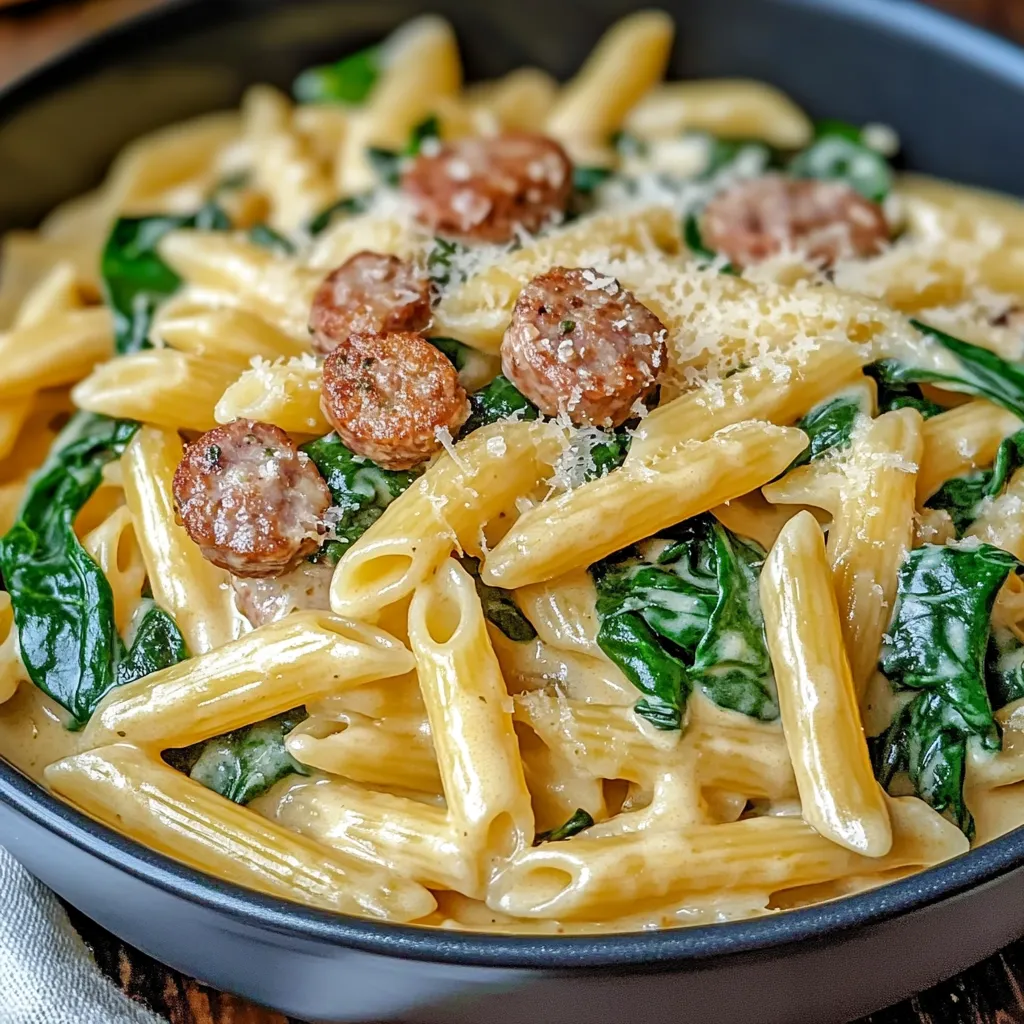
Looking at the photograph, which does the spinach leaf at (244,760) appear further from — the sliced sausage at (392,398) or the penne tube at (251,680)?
the sliced sausage at (392,398)

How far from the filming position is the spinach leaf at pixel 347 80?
386cm

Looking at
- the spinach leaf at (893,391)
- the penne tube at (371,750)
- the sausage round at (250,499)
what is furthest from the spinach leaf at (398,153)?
the penne tube at (371,750)

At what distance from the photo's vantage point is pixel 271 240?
3.30 metres

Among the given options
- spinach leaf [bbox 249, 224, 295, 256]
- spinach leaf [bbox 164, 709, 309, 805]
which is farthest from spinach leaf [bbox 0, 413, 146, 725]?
spinach leaf [bbox 249, 224, 295, 256]

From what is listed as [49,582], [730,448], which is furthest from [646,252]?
[49,582]

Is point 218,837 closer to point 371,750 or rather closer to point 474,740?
point 371,750

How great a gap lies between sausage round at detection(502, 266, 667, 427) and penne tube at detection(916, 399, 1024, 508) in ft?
1.73

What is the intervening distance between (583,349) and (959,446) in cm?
73

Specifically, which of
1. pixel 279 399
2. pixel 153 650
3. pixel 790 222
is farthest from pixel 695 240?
pixel 153 650

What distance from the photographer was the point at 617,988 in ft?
5.85

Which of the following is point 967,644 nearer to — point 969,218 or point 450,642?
point 450,642

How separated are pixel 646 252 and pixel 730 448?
0.70 meters

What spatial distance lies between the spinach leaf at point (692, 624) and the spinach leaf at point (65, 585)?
36.2 inches

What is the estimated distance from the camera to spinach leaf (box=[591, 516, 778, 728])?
210 cm
